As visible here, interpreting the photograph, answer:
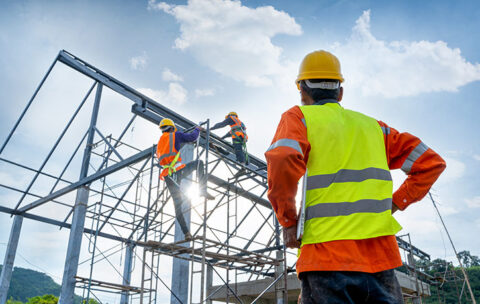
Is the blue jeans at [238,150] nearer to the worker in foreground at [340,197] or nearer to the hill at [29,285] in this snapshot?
the worker in foreground at [340,197]

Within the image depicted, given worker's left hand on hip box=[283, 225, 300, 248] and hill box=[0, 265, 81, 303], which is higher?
hill box=[0, 265, 81, 303]

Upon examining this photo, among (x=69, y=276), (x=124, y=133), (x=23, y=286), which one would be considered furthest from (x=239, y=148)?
(x=23, y=286)

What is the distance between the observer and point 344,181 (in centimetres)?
191

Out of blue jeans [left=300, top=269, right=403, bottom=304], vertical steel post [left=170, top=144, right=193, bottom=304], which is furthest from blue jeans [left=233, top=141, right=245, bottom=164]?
blue jeans [left=300, top=269, right=403, bottom=304]

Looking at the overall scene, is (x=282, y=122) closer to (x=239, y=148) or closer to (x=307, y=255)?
(x=307, y=255)

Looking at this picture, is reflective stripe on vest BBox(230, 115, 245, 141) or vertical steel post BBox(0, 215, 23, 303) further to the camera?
vertical steel post BBox(0, 215, 23, 303)

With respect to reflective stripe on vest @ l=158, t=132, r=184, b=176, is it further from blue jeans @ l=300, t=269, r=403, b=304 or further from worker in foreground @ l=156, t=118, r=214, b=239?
blue jeans @ l=300, t=269, r=403, b=304

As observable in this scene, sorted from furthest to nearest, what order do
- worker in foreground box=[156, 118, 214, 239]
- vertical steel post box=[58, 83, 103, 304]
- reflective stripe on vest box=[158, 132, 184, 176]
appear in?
vertical steel post box=[58, 83, 103, 304], reflective stripe on vest box=[158, 132, 184, 176], worker in foreground box=[156, 118, 214, 239]

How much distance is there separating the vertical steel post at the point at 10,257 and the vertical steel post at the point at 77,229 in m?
2.69

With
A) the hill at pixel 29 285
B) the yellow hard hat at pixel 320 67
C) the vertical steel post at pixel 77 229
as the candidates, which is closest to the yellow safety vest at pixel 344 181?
the yellow hard hat at pixel 320 67

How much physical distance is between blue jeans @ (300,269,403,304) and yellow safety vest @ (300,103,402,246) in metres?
0.16

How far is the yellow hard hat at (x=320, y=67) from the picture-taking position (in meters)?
2.27

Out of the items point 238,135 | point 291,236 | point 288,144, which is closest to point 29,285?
point 238,135

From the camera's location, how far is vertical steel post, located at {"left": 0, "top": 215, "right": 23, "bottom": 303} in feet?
41.5
